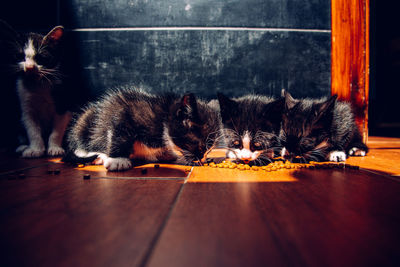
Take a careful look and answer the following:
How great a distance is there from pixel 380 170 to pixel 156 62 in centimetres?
229

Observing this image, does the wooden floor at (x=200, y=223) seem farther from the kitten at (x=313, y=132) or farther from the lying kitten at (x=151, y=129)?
the kitten at (x=313, y=132)

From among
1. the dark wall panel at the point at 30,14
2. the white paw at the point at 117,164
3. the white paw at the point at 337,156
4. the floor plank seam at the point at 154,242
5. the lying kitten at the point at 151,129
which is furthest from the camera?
the dark wall panel at the point at 30,14

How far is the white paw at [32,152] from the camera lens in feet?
6.44

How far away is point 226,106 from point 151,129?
0.61 m

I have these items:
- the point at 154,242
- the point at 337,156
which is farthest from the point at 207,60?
the point at 154,242

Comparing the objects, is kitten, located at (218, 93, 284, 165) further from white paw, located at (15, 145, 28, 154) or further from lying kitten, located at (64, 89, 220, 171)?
white paw, located at (15, 145, 28, 154)

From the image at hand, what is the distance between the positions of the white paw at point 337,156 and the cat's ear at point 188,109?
1.30 meters

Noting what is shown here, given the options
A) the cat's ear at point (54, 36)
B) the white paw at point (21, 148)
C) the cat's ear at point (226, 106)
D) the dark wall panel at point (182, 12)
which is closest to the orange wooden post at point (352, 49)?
the dark wall panel at point (182, 12)

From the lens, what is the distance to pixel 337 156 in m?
1.88

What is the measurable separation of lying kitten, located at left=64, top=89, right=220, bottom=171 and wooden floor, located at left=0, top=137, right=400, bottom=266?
469 millimetres

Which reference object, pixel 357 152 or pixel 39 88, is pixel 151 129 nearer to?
pixel 39 88

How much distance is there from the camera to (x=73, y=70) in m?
2.50

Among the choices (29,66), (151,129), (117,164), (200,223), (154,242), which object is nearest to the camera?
(154,242)

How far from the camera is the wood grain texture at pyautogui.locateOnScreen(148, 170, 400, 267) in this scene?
0.46 m
